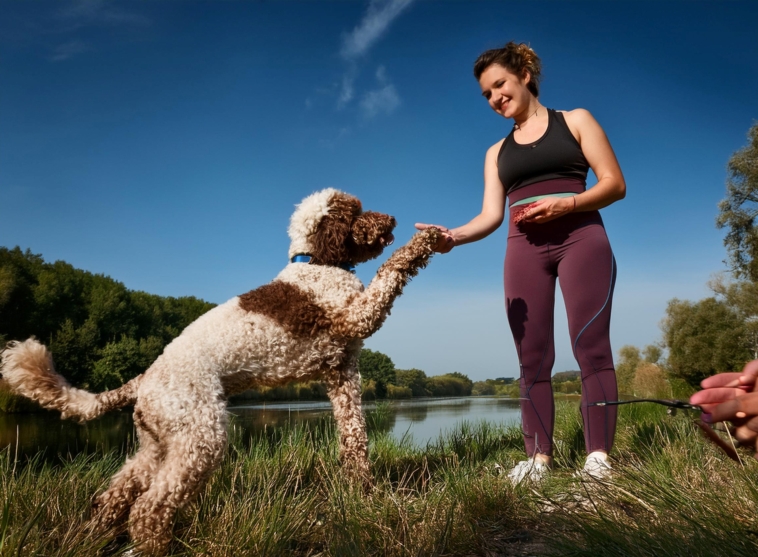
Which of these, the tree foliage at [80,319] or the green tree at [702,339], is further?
the green tree at [702,339]

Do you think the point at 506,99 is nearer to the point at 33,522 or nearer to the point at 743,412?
the point at 743,412

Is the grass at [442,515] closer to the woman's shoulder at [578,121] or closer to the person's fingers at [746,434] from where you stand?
the person's fingers at [746,434]

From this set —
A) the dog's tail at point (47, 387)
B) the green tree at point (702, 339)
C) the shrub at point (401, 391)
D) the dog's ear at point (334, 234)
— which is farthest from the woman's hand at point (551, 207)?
the shrub at point (401, 391)

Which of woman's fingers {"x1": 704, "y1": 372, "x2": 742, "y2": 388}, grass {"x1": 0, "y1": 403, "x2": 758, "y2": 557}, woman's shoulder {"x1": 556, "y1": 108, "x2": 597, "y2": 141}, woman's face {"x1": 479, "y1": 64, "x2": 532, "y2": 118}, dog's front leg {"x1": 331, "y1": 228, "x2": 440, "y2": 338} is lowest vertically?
grass {"x1": 0, "y1": 403, "x2": 758, "y2": 557}

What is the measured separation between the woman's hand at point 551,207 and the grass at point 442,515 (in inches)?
66.0

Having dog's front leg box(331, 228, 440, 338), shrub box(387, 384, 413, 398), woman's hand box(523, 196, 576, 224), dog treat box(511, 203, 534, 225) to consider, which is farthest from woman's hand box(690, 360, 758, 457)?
shrub box(387, 384, 413, 398)

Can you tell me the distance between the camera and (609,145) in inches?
148

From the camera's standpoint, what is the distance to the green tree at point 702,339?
Answer: 31.9 m

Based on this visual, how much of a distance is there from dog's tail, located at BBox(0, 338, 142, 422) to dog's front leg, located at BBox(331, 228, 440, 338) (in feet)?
4.53

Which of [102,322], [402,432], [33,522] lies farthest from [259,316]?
[102,322]

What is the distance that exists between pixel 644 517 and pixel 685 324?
141 ft

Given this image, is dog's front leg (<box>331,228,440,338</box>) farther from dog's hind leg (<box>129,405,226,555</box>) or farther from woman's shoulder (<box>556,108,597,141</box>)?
woman's shoulder (<box>556,108,597,141</box>)

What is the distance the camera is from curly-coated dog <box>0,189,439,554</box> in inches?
113

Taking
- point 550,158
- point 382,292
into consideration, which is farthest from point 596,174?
point 382,292
